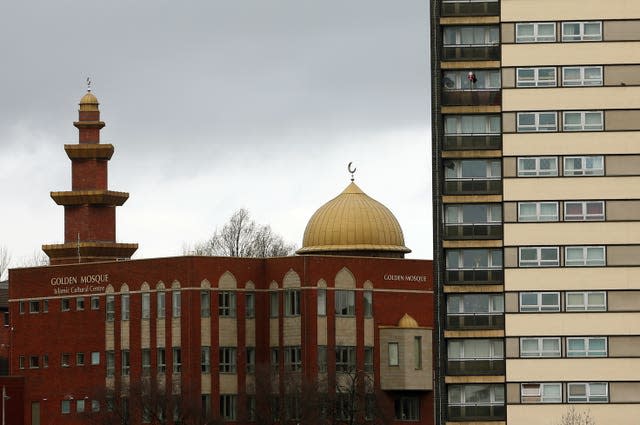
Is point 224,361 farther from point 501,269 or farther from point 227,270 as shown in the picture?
point 501,269

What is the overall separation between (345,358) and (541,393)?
42063 millimetres

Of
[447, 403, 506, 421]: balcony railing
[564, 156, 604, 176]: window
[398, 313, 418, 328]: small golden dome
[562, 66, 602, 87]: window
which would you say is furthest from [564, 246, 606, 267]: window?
[398, 313, 418, 328]: small golden dome

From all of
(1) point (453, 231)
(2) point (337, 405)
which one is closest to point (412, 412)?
(2) point (337, 405)

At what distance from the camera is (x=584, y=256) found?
123438 millimetres

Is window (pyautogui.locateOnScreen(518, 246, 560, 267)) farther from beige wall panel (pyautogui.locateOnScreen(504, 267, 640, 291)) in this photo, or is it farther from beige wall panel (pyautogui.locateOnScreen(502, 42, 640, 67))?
beige wall panel (pyautogui.locateOnScreen(502, 42, 640, 67))

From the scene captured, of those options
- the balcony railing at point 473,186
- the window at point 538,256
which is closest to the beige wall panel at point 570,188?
the balcony railing at point 473,186

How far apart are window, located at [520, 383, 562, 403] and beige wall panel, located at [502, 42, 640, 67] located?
17.1m

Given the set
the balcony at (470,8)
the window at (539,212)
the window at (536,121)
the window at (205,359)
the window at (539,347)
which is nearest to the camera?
the window at (539,347)

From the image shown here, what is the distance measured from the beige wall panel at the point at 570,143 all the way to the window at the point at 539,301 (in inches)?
295

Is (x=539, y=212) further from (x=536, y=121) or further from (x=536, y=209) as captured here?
(x=536, y=121)

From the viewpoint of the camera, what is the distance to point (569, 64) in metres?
124

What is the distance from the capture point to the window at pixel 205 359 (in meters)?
162

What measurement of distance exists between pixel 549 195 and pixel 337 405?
3790cm

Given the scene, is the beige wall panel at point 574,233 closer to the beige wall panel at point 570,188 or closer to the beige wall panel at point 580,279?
the beige wall panel at point 580,279
